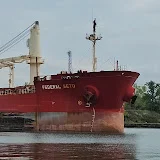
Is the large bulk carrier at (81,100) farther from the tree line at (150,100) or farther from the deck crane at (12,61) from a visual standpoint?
the tree line at (150,100)

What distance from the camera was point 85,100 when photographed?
45.3 metres

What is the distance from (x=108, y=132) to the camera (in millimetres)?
45781

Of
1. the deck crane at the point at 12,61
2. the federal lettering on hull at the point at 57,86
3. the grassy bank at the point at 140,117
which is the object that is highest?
→ the deck crane at the point at 12,61

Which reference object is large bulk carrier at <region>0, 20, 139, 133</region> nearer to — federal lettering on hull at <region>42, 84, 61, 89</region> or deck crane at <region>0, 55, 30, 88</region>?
federal lettering on hull at <region>42, 84, 61, 89</region>

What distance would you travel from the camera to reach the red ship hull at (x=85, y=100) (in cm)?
4509

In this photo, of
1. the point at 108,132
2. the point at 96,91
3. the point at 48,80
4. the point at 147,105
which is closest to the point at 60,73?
the point at 48,80

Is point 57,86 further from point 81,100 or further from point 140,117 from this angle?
point 140,117

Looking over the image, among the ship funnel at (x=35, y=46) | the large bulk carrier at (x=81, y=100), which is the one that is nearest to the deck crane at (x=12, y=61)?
the ship funnel at (x=35, y=46)

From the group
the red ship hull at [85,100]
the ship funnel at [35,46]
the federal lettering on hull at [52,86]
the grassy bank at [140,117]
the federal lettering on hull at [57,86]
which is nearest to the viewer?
the red ship hull at [85,100]

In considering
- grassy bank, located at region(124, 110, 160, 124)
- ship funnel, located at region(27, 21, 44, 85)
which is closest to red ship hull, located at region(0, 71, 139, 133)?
ship funnel, located at region(27, 21, 44, 85)

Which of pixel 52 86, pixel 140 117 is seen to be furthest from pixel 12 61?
pixel 140 117

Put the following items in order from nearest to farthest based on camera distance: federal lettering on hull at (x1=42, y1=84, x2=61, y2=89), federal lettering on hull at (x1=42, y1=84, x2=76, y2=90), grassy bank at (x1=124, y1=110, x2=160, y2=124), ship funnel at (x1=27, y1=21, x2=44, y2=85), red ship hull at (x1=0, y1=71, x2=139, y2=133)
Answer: red ship hull at (x1=0, y1=71, x2=139, y2=133) < federal lettering on hull at (x1=42, y1=84, x2=76, y2=90) < federal lettering on hull at (x1=42, y1=84, x2=61, y2=89) < ship funnel at (x1=27, y1=21, x2=44, y2=85) < grassy bank at (x1=124, y1=110, x2=160, y2=124)

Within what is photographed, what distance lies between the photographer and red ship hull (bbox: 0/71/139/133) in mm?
45094

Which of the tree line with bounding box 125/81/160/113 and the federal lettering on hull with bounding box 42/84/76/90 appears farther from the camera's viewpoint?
the tree line with bounding box 125/81/160/113
